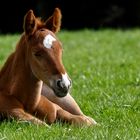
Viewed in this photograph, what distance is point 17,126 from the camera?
653cm

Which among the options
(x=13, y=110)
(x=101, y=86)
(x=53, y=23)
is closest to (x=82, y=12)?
(x=101, y=86)

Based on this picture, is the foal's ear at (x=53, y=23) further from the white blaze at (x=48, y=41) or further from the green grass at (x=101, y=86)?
the green grass at (x=101, y=86)

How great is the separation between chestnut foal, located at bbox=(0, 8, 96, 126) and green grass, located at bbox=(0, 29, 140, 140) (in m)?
0.20

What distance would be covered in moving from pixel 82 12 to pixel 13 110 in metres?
16.2

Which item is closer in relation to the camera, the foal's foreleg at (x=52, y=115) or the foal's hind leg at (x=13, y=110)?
the foal's hind leg at (x=13, y=110)

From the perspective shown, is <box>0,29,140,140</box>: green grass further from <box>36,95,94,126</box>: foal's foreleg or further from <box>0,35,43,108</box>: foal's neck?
<box>0,35,43,108</box>: foal's neck

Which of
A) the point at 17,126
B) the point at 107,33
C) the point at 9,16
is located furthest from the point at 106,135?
the point at 9,16

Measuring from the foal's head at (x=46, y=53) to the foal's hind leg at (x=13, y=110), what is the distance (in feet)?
1.18

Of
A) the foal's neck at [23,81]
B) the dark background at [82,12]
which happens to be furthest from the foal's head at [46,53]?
the dark background at [82,12]

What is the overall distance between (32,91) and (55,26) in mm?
676

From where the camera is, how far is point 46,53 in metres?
6.42

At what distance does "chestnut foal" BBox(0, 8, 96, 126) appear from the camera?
646 cm

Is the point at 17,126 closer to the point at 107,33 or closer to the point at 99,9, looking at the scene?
the point at 107,33

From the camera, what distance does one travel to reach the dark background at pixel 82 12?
73.4 feet
